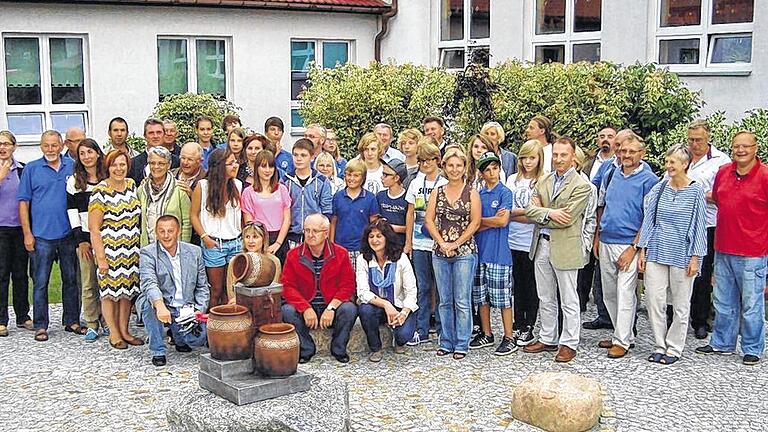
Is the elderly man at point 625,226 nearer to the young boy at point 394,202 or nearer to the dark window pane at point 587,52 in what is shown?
the young boy at point 394,202

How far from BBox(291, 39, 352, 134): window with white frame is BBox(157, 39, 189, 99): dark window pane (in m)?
2.27

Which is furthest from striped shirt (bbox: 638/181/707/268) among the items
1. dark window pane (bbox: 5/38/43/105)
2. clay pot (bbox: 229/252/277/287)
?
dark window pane (bbox: 5/38/43/105)

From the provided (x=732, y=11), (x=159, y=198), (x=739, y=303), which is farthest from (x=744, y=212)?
(x=732, y=11)

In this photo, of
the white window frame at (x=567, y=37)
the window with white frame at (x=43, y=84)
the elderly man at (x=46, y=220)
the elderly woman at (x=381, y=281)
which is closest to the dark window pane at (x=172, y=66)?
the window with white frame at (x=43, y=84)

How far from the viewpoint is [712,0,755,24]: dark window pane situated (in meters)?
12.9

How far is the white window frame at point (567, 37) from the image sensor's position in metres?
15.5

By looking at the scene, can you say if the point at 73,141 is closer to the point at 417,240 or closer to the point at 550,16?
the point at 417,240

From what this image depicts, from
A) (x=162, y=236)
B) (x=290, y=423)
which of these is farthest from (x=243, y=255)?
(x=162, y=236)

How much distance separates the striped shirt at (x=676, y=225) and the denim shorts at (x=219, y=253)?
3.74m

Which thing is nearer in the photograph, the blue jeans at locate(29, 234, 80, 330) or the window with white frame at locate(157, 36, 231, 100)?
the blue jeans at locate(29, 234, 80, 330)

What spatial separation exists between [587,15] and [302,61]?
640 cm

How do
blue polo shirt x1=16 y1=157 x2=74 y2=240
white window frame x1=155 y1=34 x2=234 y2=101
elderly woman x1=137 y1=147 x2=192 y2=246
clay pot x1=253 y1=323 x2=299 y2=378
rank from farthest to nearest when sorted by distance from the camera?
1. white window frame x1=155 y1=34 x2=234 y2=101
2. blue polo shirt x1=16 y1=157 x2=74 y2=240
3. elderly woman x1=137 y1=147 x2=192 y2=246
4. clay pot x1=253 y1=323 x2=299 y2=378

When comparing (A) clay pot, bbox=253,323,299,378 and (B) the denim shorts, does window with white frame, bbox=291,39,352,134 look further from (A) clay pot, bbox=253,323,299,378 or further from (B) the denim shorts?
(A) clay pot, bbox=253,323,299,378

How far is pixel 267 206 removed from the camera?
8.89 m
